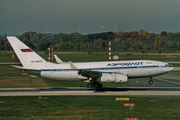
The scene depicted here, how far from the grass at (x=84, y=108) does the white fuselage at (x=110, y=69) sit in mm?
5732

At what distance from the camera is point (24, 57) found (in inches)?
1394

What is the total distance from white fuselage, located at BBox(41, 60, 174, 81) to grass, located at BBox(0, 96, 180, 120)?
5732 millimetres

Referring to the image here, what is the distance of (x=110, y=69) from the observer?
1416 inches

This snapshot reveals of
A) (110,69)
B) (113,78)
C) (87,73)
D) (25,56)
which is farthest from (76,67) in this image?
(25,56)

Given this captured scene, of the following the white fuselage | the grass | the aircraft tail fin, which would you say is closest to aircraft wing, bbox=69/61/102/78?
the white fuselage

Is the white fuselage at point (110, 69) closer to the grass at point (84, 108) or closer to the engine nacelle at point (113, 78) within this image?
the engine nacelle at point (113, 78)

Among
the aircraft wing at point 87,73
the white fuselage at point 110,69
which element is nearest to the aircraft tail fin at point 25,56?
the white fuselage at point 110,69

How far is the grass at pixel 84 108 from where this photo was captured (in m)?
21.5

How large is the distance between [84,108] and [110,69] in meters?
12.4

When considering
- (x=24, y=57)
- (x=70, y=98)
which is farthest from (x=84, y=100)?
(x=24, y=57)

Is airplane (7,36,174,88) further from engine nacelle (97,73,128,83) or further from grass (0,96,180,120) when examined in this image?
grass (0,96,180,120)

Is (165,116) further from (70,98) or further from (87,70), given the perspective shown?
(87,70)

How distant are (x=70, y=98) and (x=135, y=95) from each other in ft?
27.3

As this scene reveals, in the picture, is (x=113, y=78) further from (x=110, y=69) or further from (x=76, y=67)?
(x=76, y=67)
